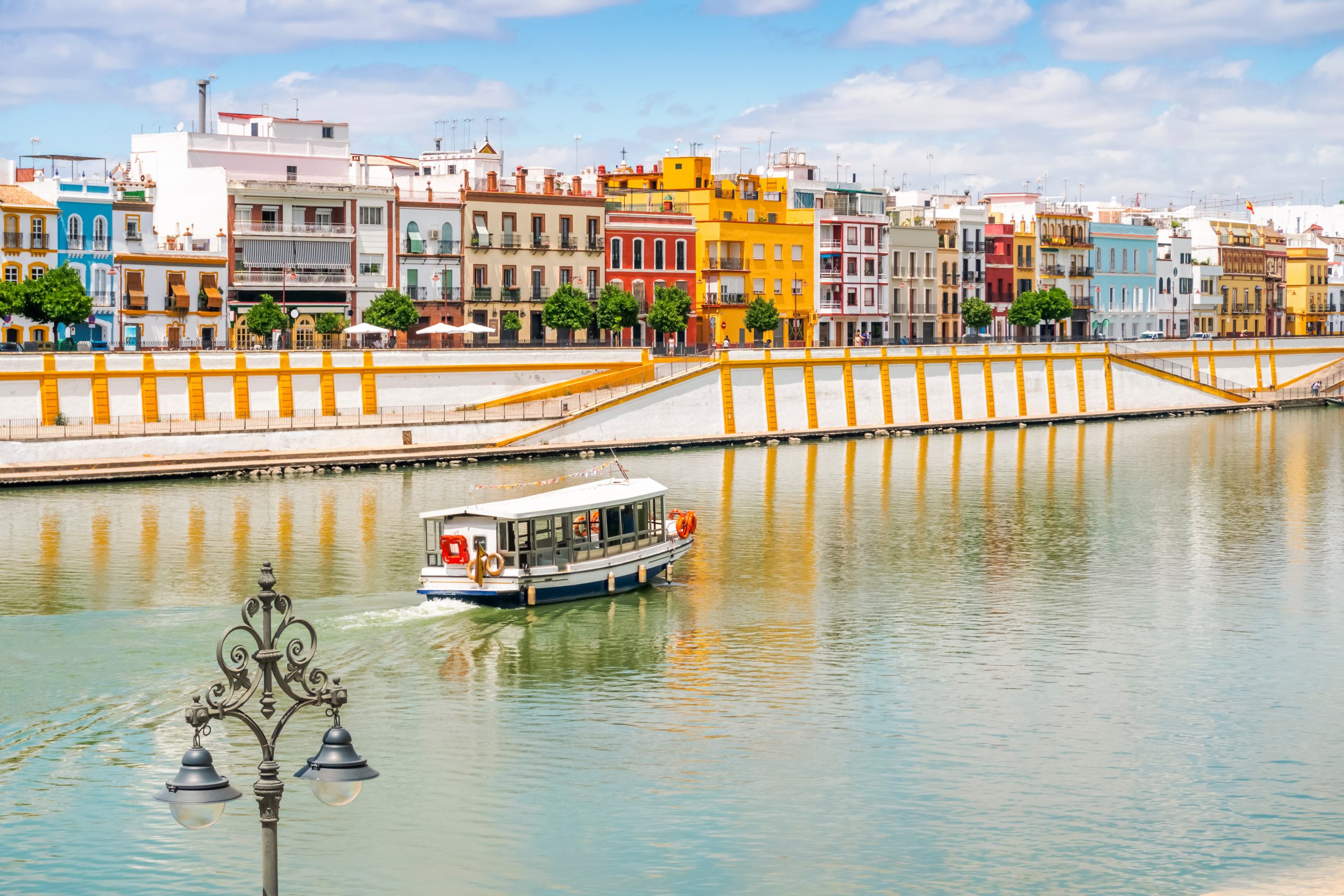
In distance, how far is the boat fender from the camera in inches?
1876

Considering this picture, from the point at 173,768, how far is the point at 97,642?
8.58 m

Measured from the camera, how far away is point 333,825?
26969 mm

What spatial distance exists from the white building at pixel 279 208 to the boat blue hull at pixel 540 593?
47.2 m

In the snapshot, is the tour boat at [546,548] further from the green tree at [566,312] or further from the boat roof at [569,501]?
the green tree at [566,312]

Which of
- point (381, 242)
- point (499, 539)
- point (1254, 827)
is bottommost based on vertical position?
point (1254, 827)

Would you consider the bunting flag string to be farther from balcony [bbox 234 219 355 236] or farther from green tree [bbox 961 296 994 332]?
green tree [bbox 961 296 994 332]

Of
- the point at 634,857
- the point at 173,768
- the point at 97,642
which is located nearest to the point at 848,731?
the point at 634,857

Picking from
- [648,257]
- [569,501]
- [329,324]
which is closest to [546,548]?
[569,501]

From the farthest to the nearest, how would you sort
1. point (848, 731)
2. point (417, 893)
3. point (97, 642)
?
point (97, 642), point (848, 731), point (417, 893)

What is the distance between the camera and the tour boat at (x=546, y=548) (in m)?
41.4

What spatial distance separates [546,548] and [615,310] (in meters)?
57.2

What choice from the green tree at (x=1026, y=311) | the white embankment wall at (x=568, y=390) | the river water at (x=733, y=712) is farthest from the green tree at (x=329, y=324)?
the green tree at (x=1026, y=311)

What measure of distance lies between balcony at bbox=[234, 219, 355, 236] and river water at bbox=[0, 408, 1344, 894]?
3215cm

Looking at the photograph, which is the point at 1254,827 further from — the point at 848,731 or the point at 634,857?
the point at 634,857
